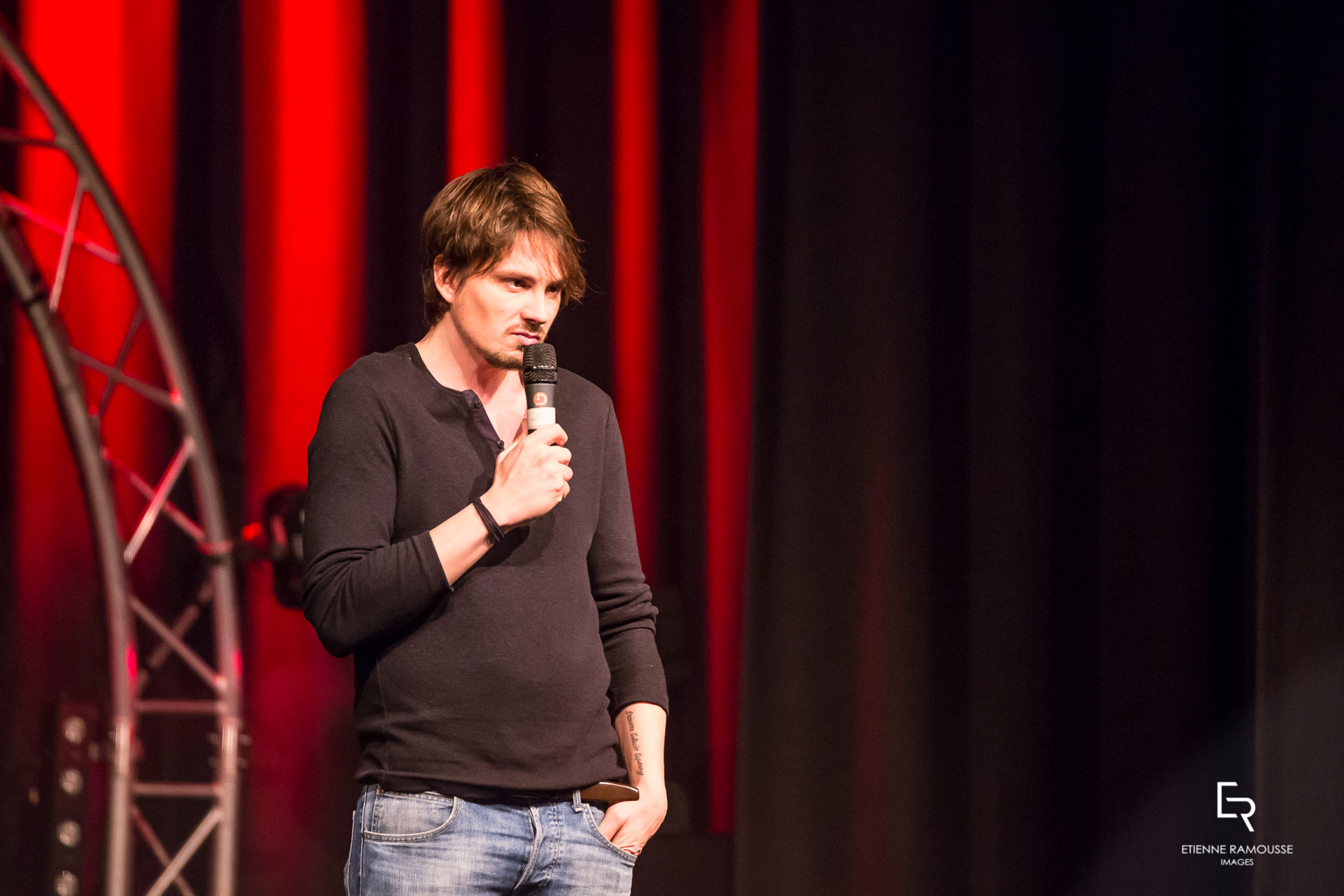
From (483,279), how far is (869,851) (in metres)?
2.07

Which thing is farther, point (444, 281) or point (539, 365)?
point (444, 281)

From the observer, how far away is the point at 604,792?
1318 millimetres

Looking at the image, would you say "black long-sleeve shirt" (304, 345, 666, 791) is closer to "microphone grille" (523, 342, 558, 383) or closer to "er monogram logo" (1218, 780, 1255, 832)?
"microphone grille" (523, 342, 558, 383)

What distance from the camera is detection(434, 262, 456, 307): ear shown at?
4.61 feet

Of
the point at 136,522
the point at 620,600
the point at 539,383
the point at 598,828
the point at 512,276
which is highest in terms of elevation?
the point at 512,276

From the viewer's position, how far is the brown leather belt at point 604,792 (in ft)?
4.32

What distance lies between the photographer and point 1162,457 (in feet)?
9.70

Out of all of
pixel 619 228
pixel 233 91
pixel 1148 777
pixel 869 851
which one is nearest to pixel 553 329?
pixel 619 228

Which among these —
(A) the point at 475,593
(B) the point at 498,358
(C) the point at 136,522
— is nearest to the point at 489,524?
(A) the point at 475,593

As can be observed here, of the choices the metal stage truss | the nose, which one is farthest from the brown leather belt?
the metal stage truss

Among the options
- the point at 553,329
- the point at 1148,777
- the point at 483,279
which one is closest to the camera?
the point at 483,279

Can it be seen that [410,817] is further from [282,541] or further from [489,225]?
→ [282,541]

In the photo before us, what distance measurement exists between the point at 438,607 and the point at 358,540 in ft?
0.35

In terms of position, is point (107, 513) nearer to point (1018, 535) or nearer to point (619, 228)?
point (619, 228)
